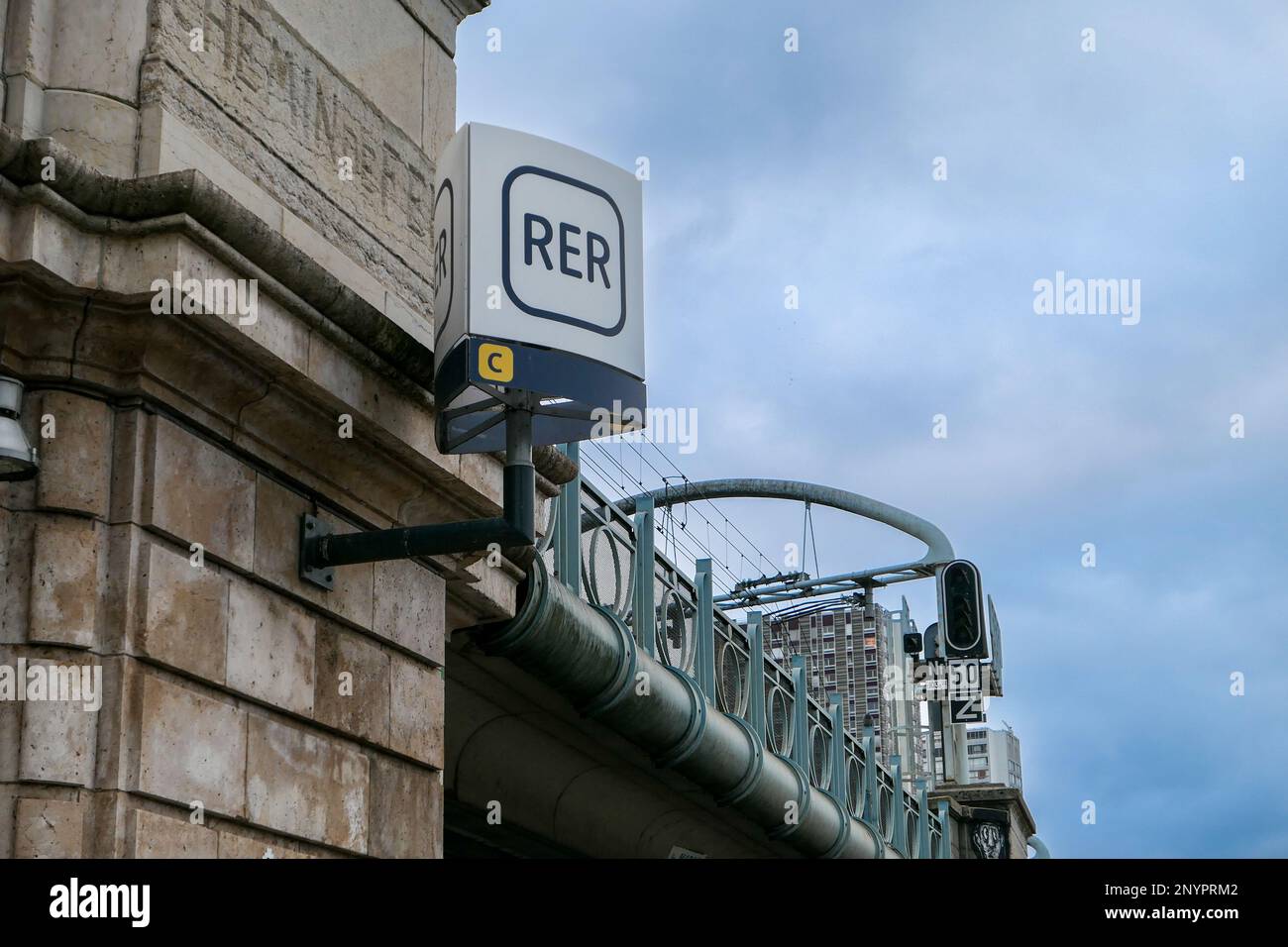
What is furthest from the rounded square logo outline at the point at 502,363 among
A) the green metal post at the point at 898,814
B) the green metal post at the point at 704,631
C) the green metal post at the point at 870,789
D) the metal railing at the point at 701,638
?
the green metal post at the point at 898,814

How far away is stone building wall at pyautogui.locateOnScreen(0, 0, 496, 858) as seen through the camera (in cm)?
695

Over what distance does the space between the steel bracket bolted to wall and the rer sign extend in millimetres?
229

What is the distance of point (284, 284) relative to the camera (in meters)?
7.85

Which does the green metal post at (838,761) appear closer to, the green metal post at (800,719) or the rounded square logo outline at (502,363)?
the green metal post at (800,719)

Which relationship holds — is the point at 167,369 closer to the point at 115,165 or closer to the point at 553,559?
the point at 115,165

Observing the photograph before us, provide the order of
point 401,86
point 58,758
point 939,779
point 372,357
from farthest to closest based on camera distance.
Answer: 1. point 939,779
2. point 401,86
3. point 372,357
4. point 58,758

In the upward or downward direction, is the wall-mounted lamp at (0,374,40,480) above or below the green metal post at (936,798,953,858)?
below

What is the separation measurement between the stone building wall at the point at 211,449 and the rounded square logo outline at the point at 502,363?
0.71m

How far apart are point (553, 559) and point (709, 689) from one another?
4.86 m

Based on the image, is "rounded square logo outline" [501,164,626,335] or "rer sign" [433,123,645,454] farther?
"rounded square logo outline" [501,164,626,335]

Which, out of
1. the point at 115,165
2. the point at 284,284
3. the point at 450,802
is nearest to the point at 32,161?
the point at 115,165

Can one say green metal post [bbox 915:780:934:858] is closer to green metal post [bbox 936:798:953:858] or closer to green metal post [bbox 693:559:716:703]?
green metal post [bbox 936:798:953:858]

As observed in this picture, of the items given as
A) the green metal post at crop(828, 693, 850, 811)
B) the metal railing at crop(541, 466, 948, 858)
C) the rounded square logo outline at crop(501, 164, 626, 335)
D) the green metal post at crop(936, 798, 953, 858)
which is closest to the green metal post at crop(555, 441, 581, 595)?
the metal railing at crop(541, 466, 948, 858)
